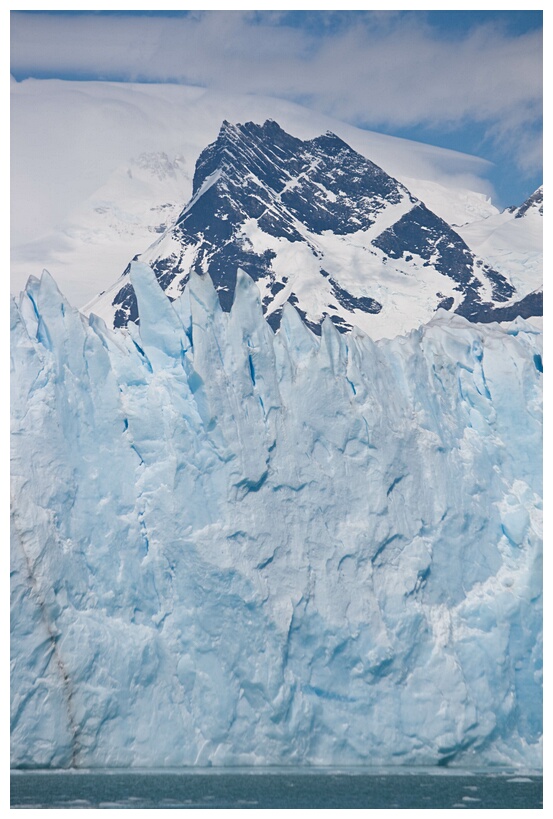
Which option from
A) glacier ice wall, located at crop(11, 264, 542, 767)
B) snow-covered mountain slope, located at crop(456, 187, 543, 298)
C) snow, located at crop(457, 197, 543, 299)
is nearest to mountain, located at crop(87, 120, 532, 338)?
snow, located at crop(457, 197, 543, 299)

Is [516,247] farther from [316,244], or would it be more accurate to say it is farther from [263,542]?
[263,542]

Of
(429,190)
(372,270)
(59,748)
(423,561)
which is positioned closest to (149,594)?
(59,748)

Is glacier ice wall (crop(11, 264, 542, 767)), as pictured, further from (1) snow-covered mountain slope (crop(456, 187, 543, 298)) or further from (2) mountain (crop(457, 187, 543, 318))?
(1) snow-covered mountain slope (crop(456, 187, 543, 298))

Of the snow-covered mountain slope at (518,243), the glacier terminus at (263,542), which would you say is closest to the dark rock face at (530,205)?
the snow-covered mountain slope at (518,243)

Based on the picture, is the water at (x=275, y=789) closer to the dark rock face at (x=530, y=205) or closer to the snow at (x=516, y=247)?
the snow at (x=516, y=247)

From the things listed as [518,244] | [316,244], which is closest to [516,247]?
[518,244]

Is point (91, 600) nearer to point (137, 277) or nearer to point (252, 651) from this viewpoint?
point (252, 651)
